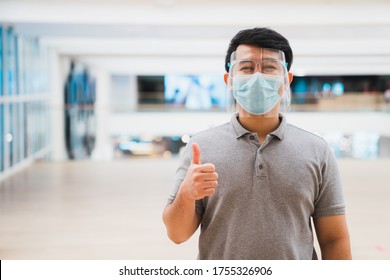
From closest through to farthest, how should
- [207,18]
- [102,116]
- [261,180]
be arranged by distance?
[261,180] < [207,18] < [102,116]

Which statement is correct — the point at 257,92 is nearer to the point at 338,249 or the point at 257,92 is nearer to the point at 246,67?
the point at 246,67

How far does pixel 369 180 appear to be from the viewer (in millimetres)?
8180

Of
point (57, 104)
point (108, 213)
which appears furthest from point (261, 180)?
point (57, 104)

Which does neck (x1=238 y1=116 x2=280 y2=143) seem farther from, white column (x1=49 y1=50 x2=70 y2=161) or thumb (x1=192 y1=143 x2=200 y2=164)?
white column (x1=49 y1=50 x2=70 y2=161)

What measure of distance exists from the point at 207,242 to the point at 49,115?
11.1 m

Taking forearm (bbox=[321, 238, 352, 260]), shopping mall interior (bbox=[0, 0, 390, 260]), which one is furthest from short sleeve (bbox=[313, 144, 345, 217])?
shopping mall interior (bbox=[0, 0, 390, 260])

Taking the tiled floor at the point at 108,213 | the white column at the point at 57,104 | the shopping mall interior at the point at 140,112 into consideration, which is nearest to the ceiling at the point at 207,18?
the shopping mall interior at the point at 140,112

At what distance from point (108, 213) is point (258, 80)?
4797mm

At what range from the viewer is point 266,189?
1.59 metres

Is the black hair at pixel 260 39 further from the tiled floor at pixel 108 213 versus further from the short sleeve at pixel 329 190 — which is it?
the tiled floor at pixel 108 213

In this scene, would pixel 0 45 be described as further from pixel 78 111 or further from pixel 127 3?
pixel 78 111

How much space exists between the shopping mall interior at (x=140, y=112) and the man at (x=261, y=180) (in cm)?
29

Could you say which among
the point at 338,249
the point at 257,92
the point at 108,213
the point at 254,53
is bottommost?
the point at 108,213
